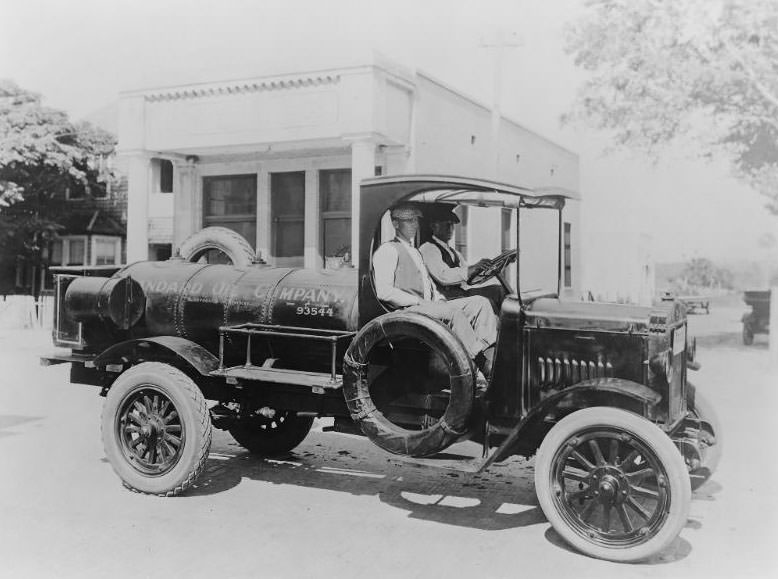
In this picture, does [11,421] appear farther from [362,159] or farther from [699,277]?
[699,277]

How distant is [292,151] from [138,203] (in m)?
3.74

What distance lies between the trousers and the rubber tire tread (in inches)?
65.8

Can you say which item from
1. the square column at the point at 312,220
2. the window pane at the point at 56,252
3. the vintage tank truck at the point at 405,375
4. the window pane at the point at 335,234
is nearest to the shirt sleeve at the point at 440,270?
the vintage tank truck at the point at 405,375

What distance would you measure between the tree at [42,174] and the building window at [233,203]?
507cm

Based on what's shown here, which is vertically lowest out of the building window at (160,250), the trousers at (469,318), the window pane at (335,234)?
the trousers at (469,318)

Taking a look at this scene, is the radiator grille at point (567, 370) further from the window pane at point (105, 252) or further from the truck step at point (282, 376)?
the window pane at point (105, 252)

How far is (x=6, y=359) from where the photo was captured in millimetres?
12875

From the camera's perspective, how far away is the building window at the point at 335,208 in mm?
16592

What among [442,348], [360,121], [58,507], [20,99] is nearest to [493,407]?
[442,348]

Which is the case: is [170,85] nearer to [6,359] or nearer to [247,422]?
[6,359]

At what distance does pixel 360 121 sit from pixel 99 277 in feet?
29.5

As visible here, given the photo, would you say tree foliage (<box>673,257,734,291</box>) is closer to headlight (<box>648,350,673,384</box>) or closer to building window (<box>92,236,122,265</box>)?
building window (<box>92,236,122,265</box>)

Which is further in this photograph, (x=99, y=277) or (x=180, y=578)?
(x=99, y=277)

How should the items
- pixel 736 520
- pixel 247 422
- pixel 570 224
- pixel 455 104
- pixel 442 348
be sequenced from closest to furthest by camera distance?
pixel 442 348 < pixel 736 520 < pixel 247 422 < pixel 455 104 < pixel 570 224
